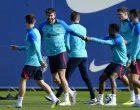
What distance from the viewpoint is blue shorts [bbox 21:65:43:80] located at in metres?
14.0

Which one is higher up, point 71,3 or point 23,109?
point 71,3

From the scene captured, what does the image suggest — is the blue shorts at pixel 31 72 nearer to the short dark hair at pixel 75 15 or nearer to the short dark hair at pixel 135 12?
the short dark hair at pixel 75 15

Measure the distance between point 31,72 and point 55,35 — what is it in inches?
46.0

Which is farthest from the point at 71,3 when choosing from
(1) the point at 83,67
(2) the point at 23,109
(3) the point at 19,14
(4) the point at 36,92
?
(2) the point at 23,109

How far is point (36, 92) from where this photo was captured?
2122cm

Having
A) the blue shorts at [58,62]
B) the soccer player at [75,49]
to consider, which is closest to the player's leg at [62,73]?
the blue shorts at [58,62]

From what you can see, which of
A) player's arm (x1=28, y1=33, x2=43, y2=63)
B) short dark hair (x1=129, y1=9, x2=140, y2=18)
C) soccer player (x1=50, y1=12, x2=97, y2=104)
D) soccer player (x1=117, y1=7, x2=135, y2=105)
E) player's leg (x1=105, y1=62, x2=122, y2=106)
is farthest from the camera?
soccer player (x1=50, y1=12, x2=97, y2=104)

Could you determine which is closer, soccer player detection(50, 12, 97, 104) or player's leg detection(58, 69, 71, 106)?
player's leg detection(58, 69, 71, 106)

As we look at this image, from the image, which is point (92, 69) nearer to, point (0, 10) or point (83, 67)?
point (0, 10)

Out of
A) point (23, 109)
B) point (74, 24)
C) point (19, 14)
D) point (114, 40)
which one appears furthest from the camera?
point (19, 14)

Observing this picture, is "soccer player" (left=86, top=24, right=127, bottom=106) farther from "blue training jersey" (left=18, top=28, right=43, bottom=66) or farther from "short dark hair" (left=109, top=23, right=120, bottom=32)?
"blue training jersey" (left=18, top=28, right=43, bottom=66)

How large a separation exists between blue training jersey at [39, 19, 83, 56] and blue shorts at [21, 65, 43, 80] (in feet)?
2.53

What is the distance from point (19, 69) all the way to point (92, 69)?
231 cm

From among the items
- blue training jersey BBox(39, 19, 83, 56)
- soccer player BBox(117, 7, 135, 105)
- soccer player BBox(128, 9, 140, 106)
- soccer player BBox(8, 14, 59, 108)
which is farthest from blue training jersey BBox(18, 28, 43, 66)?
soccer player BBox(117, 7, 135, 105)
